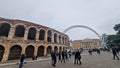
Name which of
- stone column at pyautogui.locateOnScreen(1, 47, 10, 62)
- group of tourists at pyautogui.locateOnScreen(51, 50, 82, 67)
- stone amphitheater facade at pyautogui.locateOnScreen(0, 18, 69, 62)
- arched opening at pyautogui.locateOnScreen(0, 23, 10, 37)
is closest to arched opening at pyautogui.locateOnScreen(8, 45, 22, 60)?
stone amphitheater facade at pyautogui.locateOnScreen(0, 18, 69, 62)

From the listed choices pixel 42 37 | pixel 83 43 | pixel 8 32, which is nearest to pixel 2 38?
pixel 8 32

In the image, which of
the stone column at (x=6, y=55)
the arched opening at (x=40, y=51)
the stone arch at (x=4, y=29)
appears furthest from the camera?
the arched opening at (x=40, y=51)

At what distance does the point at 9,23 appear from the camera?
22406 millimetres

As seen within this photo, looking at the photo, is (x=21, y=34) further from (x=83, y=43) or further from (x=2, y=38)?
(x=83, y=43)

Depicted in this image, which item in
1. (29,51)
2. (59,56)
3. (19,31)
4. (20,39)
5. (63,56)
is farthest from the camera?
(29,51)

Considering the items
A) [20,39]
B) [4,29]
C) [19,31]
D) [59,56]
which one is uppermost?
[4,29]

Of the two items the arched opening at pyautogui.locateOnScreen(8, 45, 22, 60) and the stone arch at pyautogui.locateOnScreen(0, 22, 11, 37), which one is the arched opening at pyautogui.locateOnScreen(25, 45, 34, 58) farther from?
the stone arch at pyautogui.locateOnScreen(0, 22, 11, 37)

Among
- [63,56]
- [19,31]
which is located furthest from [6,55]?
[63,56]

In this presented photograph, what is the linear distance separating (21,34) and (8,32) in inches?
107

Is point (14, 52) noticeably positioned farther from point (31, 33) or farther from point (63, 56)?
point (63, 56)

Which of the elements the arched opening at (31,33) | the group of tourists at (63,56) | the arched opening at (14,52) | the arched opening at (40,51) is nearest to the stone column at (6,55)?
the arched opening at (14,52)

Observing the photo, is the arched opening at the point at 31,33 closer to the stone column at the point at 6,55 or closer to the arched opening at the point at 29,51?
the arched opening at the point at 29,51

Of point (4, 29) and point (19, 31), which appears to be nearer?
point (4, 29)

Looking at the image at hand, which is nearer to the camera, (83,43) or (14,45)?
(14,45)
